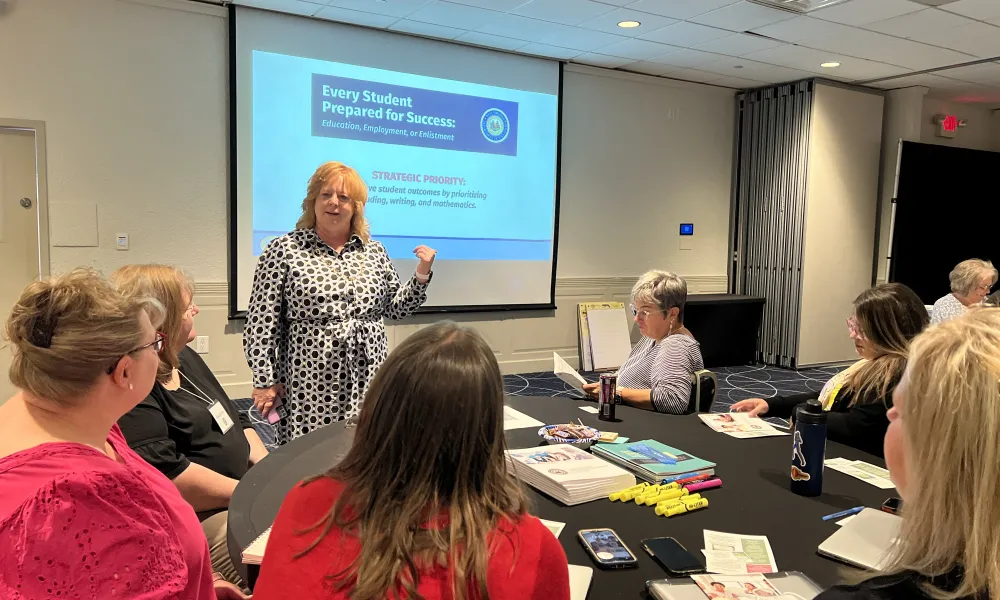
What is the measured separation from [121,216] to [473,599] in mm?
4567

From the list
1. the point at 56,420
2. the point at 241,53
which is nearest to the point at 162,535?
the point at 56,420

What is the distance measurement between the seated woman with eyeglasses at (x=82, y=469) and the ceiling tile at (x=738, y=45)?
526 cm

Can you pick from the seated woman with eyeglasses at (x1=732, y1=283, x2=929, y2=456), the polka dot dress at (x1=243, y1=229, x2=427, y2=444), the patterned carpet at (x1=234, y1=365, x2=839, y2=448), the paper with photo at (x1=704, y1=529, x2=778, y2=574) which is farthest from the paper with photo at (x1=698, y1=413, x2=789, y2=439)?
the patterned carpet at (x1=234, y1=365, x2=839, y2=448)

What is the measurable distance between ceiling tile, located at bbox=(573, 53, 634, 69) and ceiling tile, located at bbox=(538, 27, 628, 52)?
0.25m

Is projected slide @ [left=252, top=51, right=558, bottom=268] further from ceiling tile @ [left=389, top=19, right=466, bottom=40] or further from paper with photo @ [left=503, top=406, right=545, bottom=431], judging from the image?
paper with photo @ [left=503, top=406, right=545, bottom=431]

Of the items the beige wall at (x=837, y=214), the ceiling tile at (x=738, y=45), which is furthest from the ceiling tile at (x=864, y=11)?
the beige wall at (x=837, y=214)

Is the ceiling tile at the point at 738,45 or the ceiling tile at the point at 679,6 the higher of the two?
the ceiling tile at the point at 738,45

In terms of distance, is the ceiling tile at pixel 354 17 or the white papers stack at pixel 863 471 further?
the ceiling tile at pixel 354 17

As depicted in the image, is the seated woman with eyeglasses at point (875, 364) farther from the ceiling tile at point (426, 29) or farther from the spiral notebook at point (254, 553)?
the ceiling tile at point (426, 29)

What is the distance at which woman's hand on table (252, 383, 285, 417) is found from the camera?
8.13 ft

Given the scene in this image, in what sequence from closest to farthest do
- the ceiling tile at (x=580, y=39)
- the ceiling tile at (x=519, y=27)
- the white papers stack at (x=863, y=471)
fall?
the white papers stack at (x=863, y=471)
the ceiling tile at (x=519, y=27)
the ceiling tile at (x=580, y=39)

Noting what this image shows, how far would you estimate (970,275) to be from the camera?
15.5 feet

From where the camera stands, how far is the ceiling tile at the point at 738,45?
530 cm

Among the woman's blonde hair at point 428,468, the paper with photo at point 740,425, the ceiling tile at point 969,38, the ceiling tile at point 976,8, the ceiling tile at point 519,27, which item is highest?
the ceiling tile at point 969,38
